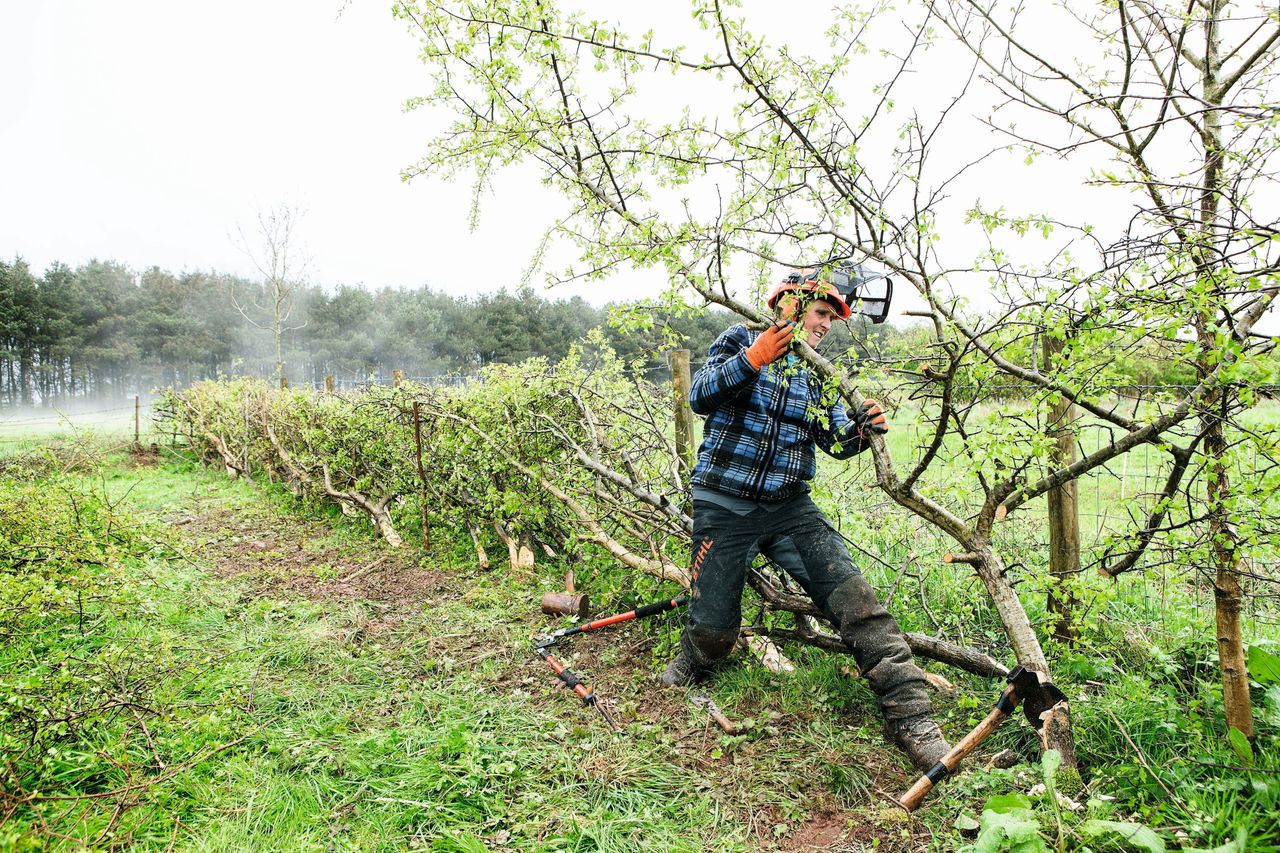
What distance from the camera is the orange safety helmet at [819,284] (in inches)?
81.6

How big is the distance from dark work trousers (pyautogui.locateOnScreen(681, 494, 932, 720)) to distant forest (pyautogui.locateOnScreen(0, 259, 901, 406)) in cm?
3355

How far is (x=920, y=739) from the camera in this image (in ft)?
7.92

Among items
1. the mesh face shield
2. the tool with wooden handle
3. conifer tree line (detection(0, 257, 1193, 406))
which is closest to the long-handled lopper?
the tool with wooden handle

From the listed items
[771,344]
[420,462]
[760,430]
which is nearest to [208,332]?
[420,462]

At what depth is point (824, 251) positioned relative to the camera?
2.26 m

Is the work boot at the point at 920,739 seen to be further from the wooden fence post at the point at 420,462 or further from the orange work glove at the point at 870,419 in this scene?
the wooden fence post at the point at 420,462

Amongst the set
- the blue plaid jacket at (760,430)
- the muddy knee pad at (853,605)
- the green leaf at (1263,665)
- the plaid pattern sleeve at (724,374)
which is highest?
the plaid pattern sleeve at (724,374)

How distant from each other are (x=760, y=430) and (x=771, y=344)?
0.57m

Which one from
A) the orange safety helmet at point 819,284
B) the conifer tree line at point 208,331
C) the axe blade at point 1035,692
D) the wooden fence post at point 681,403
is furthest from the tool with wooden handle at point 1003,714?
the conifer tree line at point 208,331

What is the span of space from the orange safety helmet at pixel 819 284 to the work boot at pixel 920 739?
166cm

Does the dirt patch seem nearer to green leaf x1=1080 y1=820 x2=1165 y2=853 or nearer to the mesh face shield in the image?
the mesh face shield

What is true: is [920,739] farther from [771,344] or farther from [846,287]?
[846,287]

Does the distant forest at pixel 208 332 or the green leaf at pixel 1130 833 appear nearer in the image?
the green leaf at pixel 1130 833

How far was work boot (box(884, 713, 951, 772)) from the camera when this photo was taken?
92.7 inches
